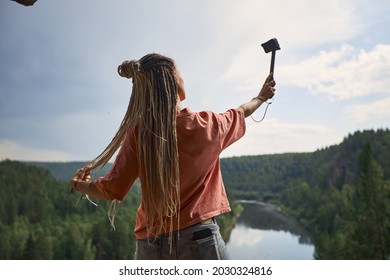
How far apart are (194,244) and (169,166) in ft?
0.61

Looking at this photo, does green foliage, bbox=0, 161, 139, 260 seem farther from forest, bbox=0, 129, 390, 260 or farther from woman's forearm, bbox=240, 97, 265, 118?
woman's forearm, bbox=240, 97, 265, 118

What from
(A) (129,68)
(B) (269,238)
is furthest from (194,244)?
(B) (269,238)

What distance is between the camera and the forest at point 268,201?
15742mm

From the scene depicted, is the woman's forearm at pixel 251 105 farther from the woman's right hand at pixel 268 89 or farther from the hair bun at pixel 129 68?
the hair bun at pixel 129 68

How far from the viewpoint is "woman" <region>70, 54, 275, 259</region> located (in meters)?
1.04

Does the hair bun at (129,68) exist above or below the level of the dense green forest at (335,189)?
below

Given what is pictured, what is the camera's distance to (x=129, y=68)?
109 centimetres

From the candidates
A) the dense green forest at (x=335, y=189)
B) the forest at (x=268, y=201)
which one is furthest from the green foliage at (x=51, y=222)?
the dense green forest at (x=335, y=189)

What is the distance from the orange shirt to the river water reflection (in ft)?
54.0

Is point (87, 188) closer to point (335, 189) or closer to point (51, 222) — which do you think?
point (51, 222)
